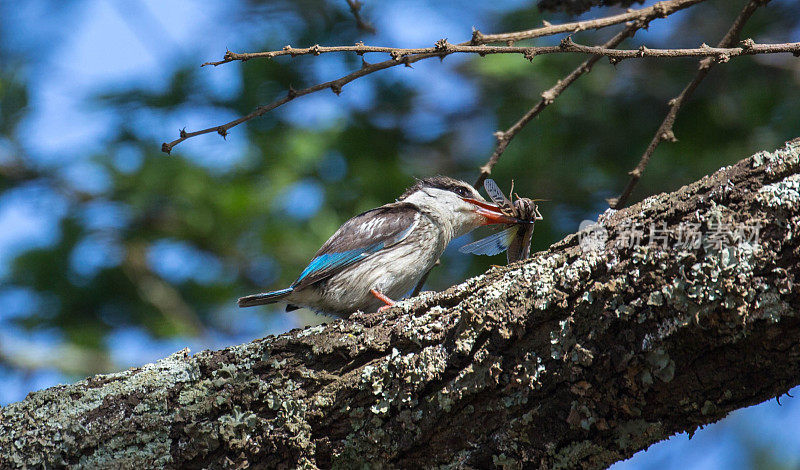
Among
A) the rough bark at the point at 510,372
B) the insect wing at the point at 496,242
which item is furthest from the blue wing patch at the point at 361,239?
the rough bark at the point at 510,372

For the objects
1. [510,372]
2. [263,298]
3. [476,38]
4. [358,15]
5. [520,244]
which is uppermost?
[358,15]

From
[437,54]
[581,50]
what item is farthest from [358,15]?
[581,50]

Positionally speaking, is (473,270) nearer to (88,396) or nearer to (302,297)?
(302,297)

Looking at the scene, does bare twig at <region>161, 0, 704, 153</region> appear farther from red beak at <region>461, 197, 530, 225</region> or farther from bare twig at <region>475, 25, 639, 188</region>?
red beak at <region>461, 197, 530, 225</region>

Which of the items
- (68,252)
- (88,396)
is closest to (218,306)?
(68,252)

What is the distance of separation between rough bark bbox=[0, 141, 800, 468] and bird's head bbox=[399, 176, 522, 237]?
171 cm

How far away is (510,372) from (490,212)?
2.17 m

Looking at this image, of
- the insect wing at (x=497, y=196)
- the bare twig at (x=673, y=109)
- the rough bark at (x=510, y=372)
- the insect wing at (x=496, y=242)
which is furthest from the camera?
the insect wing at (x=497, y=196)

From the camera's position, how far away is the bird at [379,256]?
3.91 metres

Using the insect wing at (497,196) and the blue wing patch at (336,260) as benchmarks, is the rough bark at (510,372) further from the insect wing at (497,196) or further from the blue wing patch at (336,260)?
the insect wing at (497,196)

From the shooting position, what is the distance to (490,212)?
14.3 ft

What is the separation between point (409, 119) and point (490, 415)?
3703mm

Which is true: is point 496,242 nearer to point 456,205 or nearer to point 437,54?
point 456,205

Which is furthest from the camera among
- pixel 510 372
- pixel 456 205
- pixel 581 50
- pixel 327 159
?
pixel 327 159
